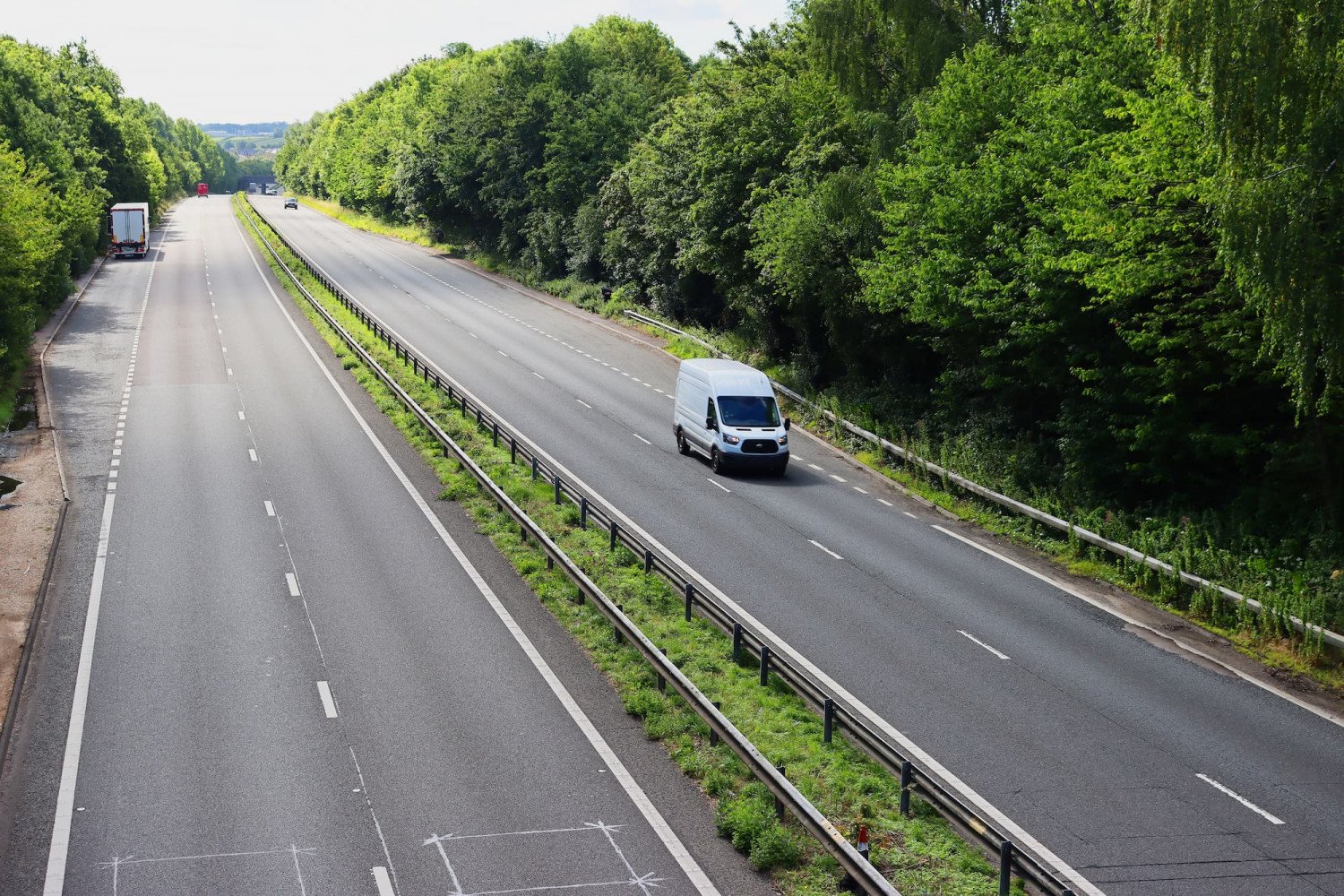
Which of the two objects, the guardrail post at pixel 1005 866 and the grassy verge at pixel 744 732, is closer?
the guardrail post at pixel 1005 866

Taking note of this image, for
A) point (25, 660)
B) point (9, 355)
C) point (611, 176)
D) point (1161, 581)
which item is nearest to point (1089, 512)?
point (1161, 581)

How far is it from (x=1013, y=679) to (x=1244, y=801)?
13.6 feet

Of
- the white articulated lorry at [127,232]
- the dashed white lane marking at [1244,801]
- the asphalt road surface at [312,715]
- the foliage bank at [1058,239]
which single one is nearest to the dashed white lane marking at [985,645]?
the dashed white lane marking at [1244,801]

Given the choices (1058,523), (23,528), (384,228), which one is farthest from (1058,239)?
(384,228)

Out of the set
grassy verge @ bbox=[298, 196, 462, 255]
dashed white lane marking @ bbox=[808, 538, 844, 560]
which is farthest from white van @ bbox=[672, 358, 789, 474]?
grassy verge @ bbox=[298, 196, 462, 255]

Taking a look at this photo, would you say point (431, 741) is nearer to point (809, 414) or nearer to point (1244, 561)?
point (1244, 561)

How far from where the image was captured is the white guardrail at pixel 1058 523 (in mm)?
18938

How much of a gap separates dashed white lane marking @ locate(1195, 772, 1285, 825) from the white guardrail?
4912mm

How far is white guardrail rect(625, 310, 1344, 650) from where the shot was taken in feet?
62.1

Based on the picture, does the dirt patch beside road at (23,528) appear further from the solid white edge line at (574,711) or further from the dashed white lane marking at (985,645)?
the dashed white lane marking at (985,645)

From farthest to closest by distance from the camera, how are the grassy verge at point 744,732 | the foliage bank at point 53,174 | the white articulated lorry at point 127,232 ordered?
the white articulated lorry at point 127,232 < the foliage bank at point 53,174 < the grassy verge at point 744,732

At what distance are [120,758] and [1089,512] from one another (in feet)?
61.2

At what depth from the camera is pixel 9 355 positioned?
4125 centimetres

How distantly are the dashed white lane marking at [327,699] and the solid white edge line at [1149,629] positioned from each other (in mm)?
13092
